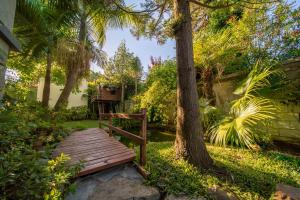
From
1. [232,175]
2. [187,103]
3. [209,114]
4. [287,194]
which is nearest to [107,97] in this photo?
[209,114]

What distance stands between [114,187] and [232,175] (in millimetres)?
1790

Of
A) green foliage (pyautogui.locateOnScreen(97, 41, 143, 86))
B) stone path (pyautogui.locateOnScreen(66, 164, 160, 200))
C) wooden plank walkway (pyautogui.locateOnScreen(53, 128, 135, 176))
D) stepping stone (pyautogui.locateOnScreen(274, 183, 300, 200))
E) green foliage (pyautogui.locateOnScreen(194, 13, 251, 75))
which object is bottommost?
stone path (pyautogui.locateOnScreen(66, 164, 160, 200))

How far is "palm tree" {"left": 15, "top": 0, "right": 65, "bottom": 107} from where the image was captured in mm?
3198

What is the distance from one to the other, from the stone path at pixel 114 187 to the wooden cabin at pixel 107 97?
897 cm

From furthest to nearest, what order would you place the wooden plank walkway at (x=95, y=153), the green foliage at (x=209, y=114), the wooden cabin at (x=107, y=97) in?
the wooden cabin at (x=107, y=97) → the green foliage at (x=209, y=114) → the wooden plank walkway at (x=95, y=153)

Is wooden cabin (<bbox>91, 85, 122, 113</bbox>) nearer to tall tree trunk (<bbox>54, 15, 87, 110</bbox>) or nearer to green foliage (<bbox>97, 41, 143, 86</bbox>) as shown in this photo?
green foliage (<bbox>97, 41, 143, 86</bbox>)

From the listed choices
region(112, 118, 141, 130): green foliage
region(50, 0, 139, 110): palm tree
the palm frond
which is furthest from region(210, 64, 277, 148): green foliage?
region(112, 118, 141, 130): green foliage

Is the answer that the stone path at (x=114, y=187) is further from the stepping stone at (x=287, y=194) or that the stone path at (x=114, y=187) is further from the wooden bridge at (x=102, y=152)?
the stepping stone at (x=287, y=194)

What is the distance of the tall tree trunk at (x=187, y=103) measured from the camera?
2.81 meters

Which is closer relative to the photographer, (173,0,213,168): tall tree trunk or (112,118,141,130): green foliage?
(173,0,213,168): tall tree trunk

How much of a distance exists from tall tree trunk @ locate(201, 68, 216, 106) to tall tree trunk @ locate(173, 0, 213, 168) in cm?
256

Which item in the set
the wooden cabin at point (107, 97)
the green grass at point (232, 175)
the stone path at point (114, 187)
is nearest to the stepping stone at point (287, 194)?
the green grass at point (232, 175)

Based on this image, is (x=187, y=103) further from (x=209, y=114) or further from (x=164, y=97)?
(x=164, y=97)

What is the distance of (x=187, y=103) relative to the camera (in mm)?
2875
